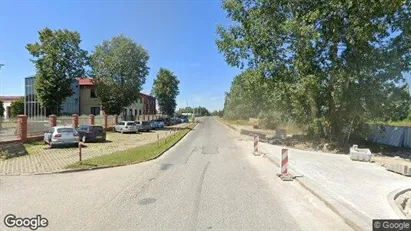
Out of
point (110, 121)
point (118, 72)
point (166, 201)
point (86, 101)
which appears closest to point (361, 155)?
point (166, 201)

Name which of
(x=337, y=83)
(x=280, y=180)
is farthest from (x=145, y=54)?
(x=280, y=180)

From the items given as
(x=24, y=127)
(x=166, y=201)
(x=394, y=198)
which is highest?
(x=24, y=127)

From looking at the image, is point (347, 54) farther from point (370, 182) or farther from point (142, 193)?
point (142, 193)

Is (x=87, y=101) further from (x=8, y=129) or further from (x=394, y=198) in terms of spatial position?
(x=394, y=198)

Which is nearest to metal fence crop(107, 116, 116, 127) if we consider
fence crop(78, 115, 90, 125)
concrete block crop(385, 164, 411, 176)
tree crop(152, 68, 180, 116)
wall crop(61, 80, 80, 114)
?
fence crop(78, 115, 90, 125)

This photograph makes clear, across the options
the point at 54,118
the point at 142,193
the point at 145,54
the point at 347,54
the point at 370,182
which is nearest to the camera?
the point at 142,193

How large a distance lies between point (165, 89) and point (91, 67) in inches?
1785

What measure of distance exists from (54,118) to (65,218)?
82.7 ft

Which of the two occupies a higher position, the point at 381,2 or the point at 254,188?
the point at 381,2

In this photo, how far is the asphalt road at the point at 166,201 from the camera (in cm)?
683

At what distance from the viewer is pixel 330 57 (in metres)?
23.4

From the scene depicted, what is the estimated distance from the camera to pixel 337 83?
23.6 m

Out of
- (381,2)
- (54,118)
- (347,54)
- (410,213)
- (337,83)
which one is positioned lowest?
(410,213)

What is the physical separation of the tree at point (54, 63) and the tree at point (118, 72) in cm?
378
